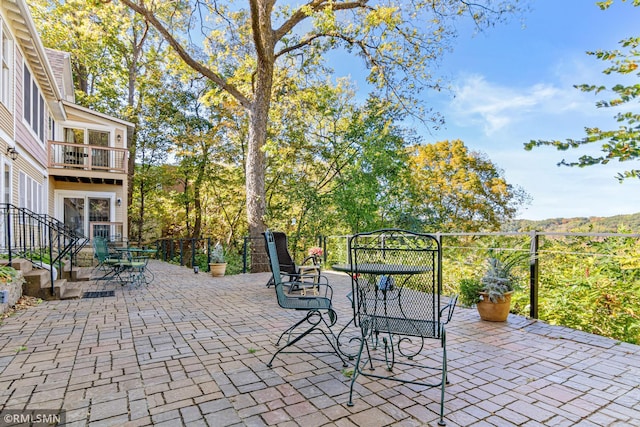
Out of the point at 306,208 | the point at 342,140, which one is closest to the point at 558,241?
the point at 306,208

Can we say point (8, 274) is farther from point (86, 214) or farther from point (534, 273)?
point (86, 214)

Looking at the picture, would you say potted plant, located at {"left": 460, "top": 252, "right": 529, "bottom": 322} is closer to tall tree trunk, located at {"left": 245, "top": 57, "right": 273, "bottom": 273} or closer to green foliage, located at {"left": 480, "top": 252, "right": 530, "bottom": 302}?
green foliage, located at {"left": 480, "top": 252, "right": 530, "bottom": 302}

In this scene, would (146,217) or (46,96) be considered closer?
(46,96)

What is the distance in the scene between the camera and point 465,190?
1666 cm

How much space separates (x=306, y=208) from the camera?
38.0 ft

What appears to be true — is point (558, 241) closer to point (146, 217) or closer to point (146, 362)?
point (146, 362)

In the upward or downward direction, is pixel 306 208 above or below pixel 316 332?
above

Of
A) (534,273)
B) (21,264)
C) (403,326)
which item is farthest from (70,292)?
(534,273)

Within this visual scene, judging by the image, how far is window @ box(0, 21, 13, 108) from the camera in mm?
6379

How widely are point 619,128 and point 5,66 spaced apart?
31.1 ft

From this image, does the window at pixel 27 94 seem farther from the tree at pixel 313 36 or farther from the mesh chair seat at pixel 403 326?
the mesh chair seat at pixel 403 326

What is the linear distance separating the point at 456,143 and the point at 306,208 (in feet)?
32.2

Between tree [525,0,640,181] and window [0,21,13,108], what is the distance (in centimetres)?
862

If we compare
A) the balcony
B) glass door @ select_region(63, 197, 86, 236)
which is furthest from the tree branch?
glass door @ select_region(63, 197, 86, 236)
